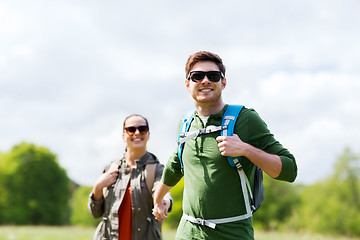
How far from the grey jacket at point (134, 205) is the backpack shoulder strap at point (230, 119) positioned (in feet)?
7.70

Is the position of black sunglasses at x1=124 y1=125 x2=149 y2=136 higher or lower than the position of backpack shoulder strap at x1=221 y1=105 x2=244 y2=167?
higher

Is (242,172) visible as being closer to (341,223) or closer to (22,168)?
(341,223)

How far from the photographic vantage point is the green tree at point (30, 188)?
5716cm

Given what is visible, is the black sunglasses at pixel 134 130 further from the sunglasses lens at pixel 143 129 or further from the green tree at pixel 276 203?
the green tree at pixel 276 203

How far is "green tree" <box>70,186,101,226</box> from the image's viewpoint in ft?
261

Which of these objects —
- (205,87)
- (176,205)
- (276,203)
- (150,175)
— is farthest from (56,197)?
(205,87)

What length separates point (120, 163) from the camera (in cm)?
652

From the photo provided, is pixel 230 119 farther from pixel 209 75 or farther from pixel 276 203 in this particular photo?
pixel 276 203

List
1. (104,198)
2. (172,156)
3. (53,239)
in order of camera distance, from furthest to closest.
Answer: (53,239)
(104,198)
(172,156)

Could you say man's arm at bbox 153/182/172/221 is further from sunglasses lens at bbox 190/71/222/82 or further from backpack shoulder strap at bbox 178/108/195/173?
sunglasses lens at bbox 190/71/222/82

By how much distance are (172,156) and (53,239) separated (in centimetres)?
1557

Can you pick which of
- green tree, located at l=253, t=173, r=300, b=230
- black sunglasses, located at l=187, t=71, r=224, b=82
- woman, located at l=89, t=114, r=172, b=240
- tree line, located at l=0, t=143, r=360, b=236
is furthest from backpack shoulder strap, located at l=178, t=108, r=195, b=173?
green tree, located at l=253, t=173, r=300, b=230

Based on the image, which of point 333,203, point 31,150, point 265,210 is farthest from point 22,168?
point 333,203

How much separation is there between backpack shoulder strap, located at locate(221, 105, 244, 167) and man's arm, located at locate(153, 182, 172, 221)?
46.5 inches
